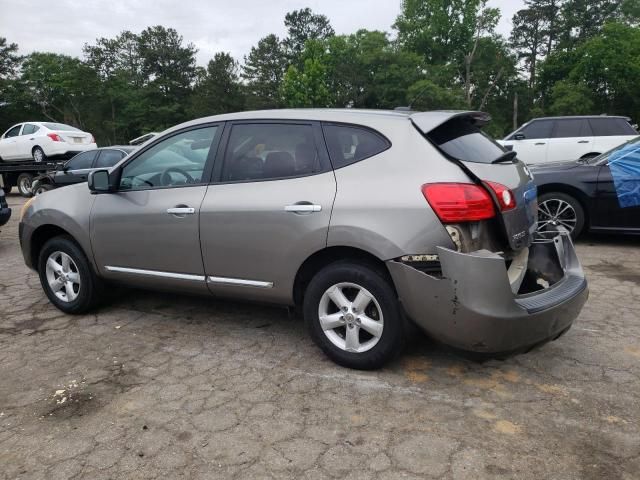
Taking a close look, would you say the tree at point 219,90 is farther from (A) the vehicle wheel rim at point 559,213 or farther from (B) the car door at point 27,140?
(A) the vehicle wheel rim at point 559,213

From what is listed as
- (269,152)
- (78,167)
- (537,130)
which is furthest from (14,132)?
(269,152)

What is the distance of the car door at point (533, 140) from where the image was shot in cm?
1181

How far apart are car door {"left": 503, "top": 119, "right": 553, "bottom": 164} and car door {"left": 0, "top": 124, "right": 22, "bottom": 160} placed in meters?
14.7

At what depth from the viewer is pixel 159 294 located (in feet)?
16.4

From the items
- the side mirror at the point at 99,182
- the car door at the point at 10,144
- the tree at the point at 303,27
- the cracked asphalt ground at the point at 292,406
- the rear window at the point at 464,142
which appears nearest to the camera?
the cracked asphalt ground at the point at 292,406

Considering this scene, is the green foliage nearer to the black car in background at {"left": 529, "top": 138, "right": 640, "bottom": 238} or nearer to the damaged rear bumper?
the black car in background at {"left": 529, "top": 138, "right": 640, "bottom": 238}

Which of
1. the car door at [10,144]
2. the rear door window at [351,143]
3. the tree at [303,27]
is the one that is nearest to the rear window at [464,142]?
the rear door window at [351,143]

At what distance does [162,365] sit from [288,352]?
2.81ft

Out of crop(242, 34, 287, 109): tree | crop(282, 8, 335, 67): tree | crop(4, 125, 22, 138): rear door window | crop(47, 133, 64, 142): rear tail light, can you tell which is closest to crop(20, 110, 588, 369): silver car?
crop(47, 133, 64, 142): rear tail light

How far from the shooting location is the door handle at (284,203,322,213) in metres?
3.12

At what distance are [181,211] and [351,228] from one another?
4.52ft

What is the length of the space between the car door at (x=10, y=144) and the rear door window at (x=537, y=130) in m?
15.1

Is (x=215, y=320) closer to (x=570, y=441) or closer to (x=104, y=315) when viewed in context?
(x=104, y=315)

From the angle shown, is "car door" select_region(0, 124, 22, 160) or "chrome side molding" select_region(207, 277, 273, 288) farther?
"car door" select_region(0, 124, 22, 160)
